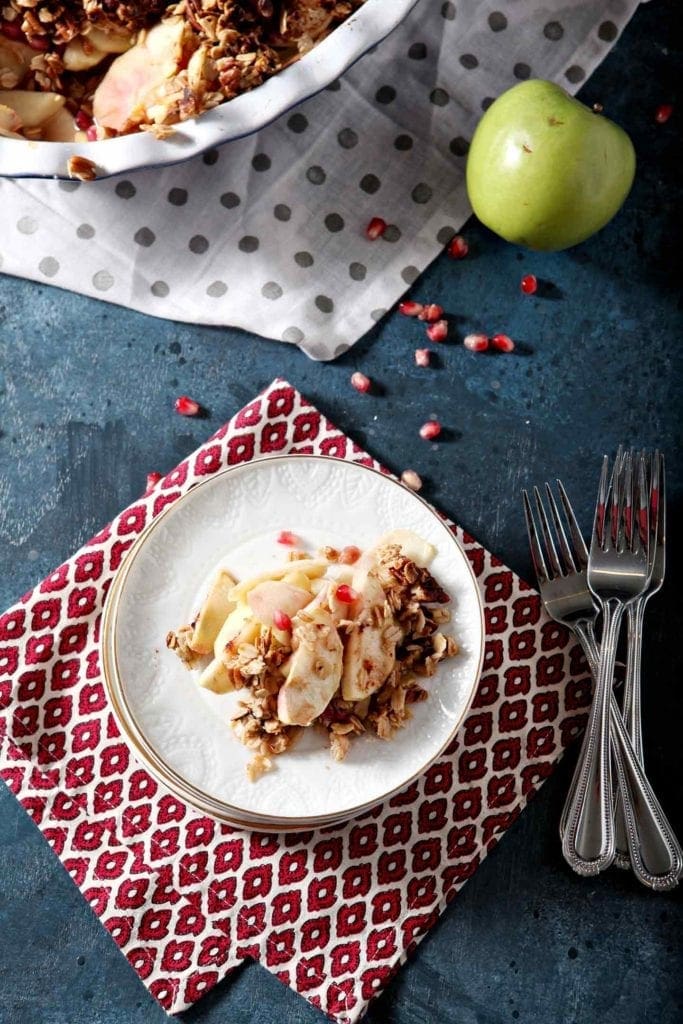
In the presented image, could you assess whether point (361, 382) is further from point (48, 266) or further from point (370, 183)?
point (48, 266)

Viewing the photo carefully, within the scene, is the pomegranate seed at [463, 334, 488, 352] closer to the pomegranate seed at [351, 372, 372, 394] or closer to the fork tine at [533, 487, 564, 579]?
the pomegranate seed at [351, 372, 372, 394]

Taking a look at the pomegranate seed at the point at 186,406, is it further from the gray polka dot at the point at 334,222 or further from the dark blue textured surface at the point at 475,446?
the gray polka dot at the point at 334,222

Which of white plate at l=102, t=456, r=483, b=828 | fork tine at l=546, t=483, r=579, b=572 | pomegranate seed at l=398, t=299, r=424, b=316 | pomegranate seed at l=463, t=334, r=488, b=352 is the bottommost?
white plate at l=102, t=456, r=483, b=828

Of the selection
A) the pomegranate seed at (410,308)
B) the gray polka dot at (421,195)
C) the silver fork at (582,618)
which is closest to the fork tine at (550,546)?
the silver fork at (582,618)

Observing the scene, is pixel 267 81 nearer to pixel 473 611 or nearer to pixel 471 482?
pixel 471 482

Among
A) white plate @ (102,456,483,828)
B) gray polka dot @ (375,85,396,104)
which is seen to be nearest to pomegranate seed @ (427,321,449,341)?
white plate @ (102,456,483,828)

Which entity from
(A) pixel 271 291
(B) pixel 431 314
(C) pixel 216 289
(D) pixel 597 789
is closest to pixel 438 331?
(B) pixel 431 314
